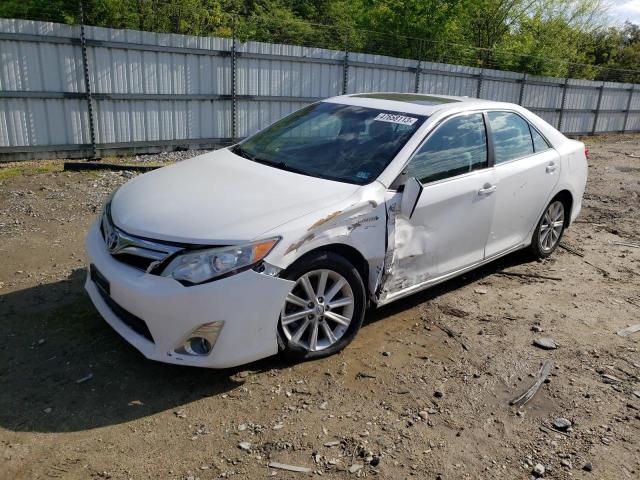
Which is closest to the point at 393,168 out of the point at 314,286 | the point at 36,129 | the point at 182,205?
the point at 314,286

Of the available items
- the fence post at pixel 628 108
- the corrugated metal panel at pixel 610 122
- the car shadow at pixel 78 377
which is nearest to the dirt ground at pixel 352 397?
the car shadow at pixel 78 377

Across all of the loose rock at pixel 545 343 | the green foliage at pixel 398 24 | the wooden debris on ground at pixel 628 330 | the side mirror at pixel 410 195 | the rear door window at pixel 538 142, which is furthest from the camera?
the green foliage at pixel 398 24

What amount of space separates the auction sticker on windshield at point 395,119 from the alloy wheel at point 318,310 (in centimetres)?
144

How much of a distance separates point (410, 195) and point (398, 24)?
16.3 meters

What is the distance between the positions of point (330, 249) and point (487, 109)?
2.27m

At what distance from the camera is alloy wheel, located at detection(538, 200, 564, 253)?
5.70 metres

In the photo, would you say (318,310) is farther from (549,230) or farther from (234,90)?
(234,90)

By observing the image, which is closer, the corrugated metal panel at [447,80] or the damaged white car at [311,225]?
the damaged white car at [311,225]

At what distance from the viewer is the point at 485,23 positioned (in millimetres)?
23844

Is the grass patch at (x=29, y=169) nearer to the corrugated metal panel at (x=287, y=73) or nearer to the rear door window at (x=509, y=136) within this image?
the corrugated metal panel at (x=287, y=73)

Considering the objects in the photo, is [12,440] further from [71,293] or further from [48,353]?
[71,293]

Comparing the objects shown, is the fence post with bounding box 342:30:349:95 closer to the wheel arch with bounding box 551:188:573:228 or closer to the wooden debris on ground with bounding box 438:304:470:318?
the wheel arch with bounding box 551:188:573:228

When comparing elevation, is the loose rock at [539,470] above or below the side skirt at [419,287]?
below

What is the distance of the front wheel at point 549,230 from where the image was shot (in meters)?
5.64
